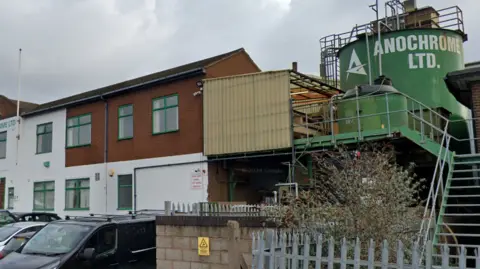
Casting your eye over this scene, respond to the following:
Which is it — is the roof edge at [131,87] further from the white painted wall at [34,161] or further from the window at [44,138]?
the window at [44,138]

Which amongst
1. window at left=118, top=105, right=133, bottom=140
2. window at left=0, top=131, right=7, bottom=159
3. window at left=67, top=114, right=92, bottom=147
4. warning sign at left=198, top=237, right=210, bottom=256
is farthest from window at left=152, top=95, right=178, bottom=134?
window at left=0, top=131, right=7, bottom=159

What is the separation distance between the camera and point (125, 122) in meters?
21.3

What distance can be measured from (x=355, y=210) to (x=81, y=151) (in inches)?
733


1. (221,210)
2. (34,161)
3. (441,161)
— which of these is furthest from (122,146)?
(441,161)

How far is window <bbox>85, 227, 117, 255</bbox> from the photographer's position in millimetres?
9595

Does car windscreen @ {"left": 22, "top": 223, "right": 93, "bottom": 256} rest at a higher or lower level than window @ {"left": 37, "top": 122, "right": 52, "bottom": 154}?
lower

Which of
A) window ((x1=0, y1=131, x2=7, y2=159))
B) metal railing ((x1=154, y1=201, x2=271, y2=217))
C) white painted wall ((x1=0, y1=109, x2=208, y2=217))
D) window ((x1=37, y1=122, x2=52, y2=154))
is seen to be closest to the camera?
metal railing ((x1=154, y1=201, x2=271, y2=217))

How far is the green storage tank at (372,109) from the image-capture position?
A: 14219 mm

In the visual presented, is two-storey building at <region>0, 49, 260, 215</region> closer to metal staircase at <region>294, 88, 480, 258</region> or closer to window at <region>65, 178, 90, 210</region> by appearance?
window at <region>65, 178, 90, 210</region>

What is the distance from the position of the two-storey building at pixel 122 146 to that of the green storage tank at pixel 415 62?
569cm

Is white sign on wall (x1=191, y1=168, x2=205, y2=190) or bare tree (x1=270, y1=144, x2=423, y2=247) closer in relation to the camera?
bare tree (x1=270, y1=144, x2=423, y2=247)

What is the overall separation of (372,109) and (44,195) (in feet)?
58.6

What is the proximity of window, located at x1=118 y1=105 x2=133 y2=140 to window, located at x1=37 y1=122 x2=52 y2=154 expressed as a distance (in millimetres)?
5732

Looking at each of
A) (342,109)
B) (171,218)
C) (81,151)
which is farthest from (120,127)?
(171,218)
